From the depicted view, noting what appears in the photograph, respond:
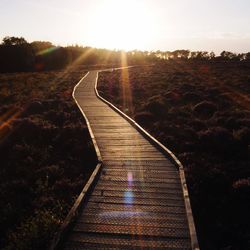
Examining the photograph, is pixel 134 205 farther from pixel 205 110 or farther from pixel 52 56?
pixel 52 56

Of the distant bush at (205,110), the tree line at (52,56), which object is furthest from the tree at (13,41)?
the distant bush at (205,110)

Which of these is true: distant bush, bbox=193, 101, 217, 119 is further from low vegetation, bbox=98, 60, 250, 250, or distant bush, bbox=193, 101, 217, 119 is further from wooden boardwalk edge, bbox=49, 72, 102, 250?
wooden boardwalk edge, bbox=49, 72, 102, 250

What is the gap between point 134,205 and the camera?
856 centimetres

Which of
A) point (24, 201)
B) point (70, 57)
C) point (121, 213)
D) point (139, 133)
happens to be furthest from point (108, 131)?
point (70, 57)

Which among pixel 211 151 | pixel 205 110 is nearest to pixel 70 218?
pixel 211 151

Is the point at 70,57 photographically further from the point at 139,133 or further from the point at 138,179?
the point at 138,179

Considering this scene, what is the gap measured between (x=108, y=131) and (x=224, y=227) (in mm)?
8266

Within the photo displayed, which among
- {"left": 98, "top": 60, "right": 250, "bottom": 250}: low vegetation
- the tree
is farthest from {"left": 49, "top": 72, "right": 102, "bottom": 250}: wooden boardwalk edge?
the tree

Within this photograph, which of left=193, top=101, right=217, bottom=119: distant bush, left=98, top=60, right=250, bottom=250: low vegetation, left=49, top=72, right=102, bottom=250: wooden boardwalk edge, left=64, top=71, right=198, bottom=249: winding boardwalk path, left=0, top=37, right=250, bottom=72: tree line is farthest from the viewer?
left=0, top=37, right=250, bottom=72: tree line

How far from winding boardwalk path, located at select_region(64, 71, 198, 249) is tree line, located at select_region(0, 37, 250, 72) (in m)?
56.2

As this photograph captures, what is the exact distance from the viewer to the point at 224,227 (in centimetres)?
904

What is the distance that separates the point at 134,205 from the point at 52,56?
69.3m

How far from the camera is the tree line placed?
6469 cm

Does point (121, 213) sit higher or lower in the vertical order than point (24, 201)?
higher
